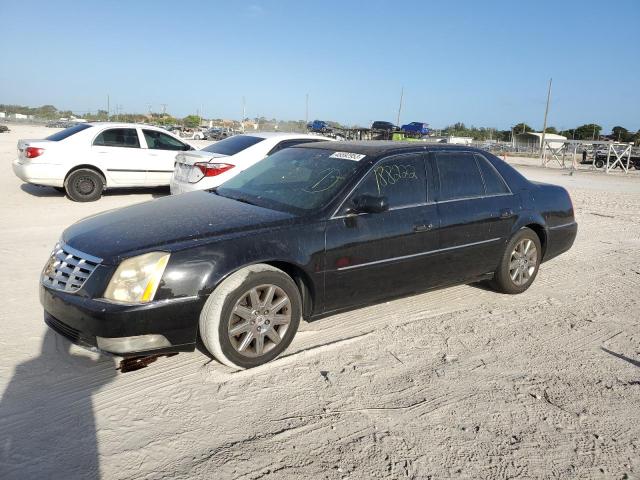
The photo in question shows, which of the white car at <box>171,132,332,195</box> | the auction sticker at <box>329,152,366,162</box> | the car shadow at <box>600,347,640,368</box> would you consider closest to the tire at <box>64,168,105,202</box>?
the white car at <box>171,132,332,195</box>

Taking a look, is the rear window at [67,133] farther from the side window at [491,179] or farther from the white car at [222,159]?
the side window at [491,179]

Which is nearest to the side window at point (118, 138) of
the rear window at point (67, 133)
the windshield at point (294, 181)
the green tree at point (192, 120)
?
the rear window at point (67, 133)

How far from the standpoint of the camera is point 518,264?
5.29m

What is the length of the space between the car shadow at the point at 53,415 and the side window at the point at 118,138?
722 centimetres

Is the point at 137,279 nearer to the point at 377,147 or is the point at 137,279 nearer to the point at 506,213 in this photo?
the point at 377,147

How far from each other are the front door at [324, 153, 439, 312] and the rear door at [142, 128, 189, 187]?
7.21 meters

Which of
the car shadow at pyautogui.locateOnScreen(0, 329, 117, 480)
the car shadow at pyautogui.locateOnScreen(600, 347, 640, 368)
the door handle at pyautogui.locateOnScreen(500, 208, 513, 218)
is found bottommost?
the car shadow at pyautogui.locateOnScreen(0, 329, 117, 480)

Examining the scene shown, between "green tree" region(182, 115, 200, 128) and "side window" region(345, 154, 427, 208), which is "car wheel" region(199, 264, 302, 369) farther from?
"green tree" region(182, 115, 200, 128)

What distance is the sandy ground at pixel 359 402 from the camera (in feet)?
8.54

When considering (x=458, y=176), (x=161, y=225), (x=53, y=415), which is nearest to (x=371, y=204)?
(x=458, y=176)

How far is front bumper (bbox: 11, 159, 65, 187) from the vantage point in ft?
31.3

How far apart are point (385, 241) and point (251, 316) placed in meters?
1.25

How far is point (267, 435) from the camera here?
9.26 feet

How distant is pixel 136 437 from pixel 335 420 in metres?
1.08
